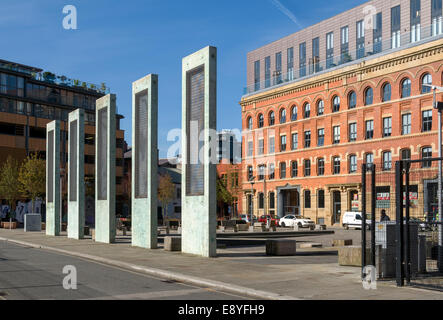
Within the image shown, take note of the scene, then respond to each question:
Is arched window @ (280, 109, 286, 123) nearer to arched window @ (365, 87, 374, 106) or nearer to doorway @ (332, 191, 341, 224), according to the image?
doorway @ (332, 191, 341, 224)

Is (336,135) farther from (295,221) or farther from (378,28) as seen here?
(378,28)

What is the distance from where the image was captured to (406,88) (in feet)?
185

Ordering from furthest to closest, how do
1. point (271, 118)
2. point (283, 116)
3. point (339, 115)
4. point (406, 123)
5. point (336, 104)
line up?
point (271, 118), point (283, 116), point (336, 104), point (339, 115), point (406, 123)

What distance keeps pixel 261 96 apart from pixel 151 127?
51.4 m

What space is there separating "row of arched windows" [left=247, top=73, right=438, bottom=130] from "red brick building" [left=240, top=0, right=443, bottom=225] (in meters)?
0.11

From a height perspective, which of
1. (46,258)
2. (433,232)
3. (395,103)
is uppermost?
(395,103)

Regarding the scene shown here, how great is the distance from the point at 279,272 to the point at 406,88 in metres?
45.7

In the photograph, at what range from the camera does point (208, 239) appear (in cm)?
2027

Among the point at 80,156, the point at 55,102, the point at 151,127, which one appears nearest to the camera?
the point at 151,127

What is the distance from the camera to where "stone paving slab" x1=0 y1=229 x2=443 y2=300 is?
11.5 m

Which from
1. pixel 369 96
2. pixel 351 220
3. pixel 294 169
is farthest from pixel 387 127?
pixel 294 169

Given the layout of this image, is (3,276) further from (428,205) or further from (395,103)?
(395,103)

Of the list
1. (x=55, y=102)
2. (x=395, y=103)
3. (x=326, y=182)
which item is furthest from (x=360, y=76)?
(x=55, y=102)
